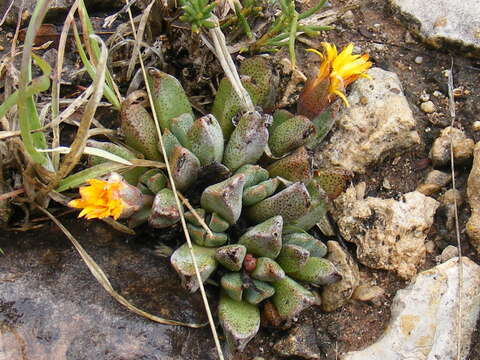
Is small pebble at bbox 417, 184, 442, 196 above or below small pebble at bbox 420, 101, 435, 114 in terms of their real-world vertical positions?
below

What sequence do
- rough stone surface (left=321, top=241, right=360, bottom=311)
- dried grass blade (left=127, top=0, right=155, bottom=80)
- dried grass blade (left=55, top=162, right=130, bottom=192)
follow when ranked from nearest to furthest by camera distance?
dried grass blade (left=55, top=162, right=130, bottom=192), rough stone surface (left=321, top=241, right=360, bottom=311), dried grass blade (left=127, top=0, right=155, bottom=80)

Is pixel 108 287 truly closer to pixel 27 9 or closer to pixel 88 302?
pixel 88 302

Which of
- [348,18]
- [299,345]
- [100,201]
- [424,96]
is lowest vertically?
[299,345]

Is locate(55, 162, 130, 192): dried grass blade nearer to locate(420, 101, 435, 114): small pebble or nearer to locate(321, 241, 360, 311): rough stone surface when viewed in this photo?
locate(321, 241, 360, 311): rough stone surface

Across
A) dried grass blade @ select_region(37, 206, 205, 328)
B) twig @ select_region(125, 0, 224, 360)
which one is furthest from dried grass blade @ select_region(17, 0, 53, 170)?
twig @ select_region(125, 0, 224, 360)

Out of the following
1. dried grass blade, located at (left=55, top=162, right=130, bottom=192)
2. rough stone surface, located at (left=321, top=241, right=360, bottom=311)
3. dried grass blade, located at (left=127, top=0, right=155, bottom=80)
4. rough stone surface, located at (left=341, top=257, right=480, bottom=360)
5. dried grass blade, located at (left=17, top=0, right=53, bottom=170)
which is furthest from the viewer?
dried grass blade, located at (left=127, top=0, right=155, bottom=80)

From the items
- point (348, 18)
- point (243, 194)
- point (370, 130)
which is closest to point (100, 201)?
point (243, 194)

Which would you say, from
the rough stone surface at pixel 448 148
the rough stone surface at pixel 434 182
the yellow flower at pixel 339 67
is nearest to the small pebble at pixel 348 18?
the yellow flower at pixel 339 67
